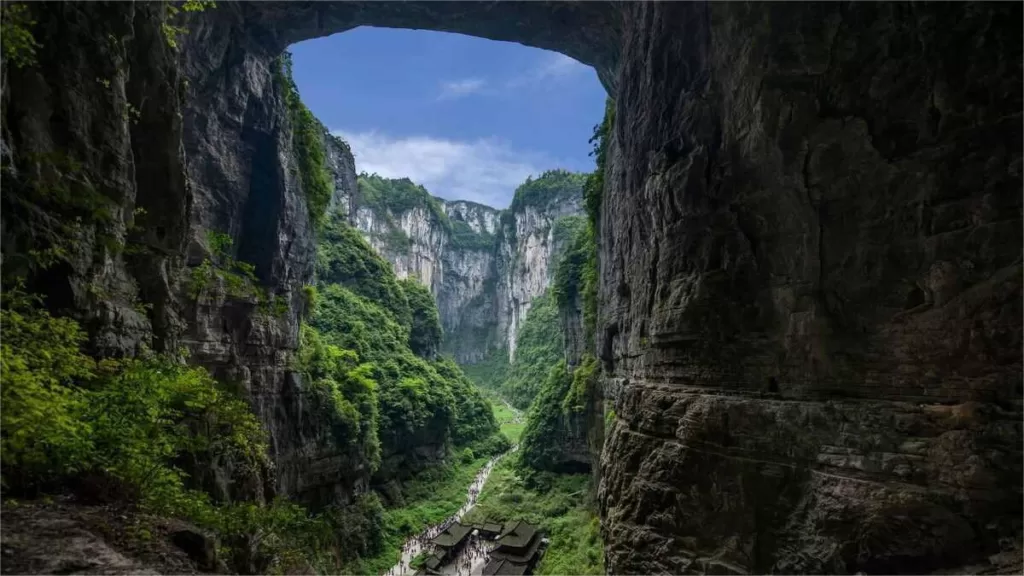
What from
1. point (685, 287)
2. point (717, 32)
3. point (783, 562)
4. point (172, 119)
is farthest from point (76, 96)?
point (783, 562)

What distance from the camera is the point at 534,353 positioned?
269 feet

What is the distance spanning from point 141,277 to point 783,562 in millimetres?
14325

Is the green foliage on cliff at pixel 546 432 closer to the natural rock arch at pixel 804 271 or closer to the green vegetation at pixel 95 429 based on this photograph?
the natural rock arch at pixel 804 271

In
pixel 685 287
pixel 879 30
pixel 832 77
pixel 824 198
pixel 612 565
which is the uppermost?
pixel 879 30

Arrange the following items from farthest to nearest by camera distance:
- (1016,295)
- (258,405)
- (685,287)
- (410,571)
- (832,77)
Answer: (410,571), (258,405), (685,287), (832,77), (1016,295)

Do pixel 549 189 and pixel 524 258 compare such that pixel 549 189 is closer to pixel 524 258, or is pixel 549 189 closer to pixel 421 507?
pixel 524 258

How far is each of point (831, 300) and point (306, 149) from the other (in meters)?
25.4

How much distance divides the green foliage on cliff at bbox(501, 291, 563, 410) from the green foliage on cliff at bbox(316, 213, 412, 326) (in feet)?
92.9

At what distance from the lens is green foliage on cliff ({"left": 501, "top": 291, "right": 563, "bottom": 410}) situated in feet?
251

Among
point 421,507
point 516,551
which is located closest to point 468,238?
point 421,507

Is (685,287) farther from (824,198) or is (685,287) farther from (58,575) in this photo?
(58,575)

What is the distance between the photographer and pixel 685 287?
12.5m

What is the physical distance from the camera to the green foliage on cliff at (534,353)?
3012 inches

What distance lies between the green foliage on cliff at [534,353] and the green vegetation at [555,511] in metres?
38.0
